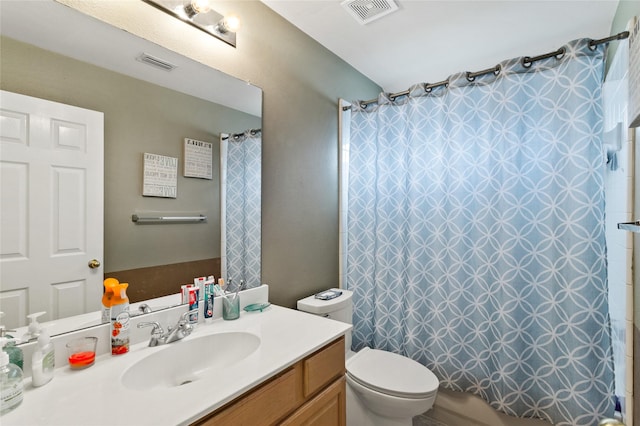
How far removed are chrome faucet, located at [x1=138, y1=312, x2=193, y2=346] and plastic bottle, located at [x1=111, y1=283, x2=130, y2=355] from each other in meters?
0.09

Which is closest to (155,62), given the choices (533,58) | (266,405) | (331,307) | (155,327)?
(155,327)

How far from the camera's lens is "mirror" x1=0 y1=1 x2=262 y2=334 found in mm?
966

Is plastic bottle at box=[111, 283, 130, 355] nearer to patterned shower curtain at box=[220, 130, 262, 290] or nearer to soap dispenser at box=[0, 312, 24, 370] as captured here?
soap dispenser at box=[0, 312, 24, 370]

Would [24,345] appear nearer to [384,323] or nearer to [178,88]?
[178,88]

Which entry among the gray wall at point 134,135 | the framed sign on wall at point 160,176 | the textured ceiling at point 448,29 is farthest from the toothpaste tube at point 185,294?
the textured ceiling at point 448,29

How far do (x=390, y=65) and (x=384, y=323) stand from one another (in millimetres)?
1845

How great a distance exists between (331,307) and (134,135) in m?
1.29

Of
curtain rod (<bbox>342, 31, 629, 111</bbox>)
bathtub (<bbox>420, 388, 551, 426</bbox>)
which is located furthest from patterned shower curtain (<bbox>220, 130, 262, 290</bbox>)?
bathtub (<bbox>420, 388, 551, 426</bbox>)

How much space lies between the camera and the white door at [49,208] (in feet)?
2.95

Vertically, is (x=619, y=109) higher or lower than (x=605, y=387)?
higher

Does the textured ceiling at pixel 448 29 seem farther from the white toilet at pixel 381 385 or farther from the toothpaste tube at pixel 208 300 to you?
the white toilet at pixel 381 385

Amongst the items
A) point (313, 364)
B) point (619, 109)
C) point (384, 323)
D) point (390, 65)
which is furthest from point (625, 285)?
point (390, 65)

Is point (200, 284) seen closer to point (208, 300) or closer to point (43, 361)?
point (208, 300)

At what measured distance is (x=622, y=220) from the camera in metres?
1.44
